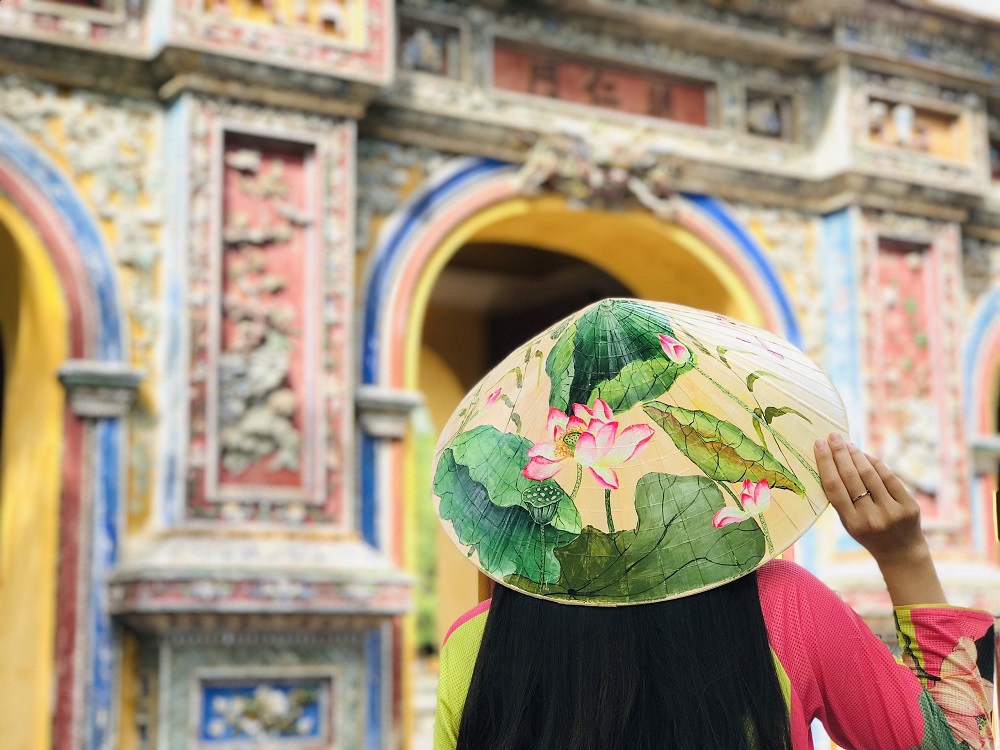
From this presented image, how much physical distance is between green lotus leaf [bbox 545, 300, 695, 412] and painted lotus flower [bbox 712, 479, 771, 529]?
0.16 m

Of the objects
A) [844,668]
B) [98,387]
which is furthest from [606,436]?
[98,387]

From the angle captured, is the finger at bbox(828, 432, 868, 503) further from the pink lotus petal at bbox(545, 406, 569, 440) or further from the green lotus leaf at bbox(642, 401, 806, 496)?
the pink lotus petal at bbox(545, 406, 569, 440)

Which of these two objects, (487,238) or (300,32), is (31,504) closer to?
(300,32)

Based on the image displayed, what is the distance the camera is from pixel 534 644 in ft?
5.41

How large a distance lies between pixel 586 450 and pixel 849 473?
318 millimetres

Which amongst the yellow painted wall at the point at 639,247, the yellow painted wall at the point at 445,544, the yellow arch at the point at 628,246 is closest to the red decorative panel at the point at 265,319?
the yellow arch at the point at 628,246

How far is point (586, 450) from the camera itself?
1.74 metres

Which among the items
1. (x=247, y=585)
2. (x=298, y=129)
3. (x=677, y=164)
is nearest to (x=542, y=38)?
(x=677, y=164)

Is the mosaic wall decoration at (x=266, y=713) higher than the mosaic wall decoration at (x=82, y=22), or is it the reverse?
the mosaic wall decoration at (x=82, y=22)

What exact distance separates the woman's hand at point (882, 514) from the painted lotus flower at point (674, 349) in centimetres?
20

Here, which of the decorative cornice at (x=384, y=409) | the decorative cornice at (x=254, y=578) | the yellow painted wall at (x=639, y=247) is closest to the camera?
the decorative cornice at (x=254, y=578)

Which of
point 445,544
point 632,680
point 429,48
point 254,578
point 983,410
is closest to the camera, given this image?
point 632,680

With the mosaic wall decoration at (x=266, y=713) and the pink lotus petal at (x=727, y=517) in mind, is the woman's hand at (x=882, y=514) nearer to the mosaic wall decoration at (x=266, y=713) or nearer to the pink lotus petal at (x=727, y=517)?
the pink lotus petal at (x=727, y=517)

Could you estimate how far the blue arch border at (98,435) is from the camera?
596cm
